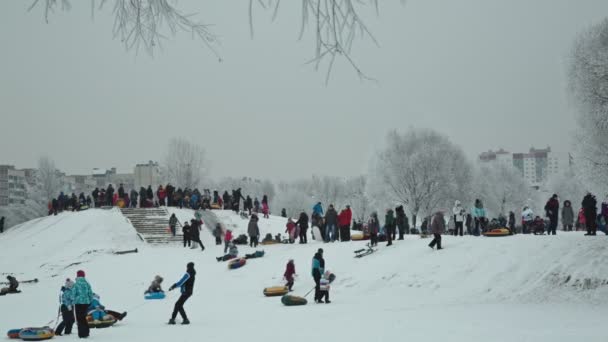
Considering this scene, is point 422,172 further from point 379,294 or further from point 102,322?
point 102,322

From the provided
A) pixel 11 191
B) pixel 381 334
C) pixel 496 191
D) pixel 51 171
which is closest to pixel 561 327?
pixel 381 334

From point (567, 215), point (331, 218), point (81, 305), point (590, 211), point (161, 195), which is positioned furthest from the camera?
point (161, 195)

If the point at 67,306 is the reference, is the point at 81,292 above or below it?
above

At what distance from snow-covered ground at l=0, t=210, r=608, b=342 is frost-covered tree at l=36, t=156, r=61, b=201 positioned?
56222mm

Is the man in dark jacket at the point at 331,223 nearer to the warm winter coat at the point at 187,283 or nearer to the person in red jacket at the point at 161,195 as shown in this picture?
the warm winter coat at the point at 187,283

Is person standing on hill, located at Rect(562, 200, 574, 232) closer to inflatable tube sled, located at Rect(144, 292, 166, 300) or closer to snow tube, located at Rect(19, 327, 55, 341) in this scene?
inflatable tube sled, located at Rect(144, 292, 166, 300)

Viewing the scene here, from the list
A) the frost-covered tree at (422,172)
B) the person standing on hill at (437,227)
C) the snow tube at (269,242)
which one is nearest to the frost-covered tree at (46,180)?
the frost-covered tree at (422,172)

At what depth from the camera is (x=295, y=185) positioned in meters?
158

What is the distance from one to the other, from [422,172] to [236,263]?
34.7m

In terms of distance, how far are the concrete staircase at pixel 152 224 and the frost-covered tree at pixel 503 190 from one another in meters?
42.2

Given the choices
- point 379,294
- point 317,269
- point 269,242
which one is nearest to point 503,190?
point 269,242

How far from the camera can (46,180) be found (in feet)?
280

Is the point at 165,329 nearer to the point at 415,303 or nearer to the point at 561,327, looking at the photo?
the point at 415,303

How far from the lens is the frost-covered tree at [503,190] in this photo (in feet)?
240
